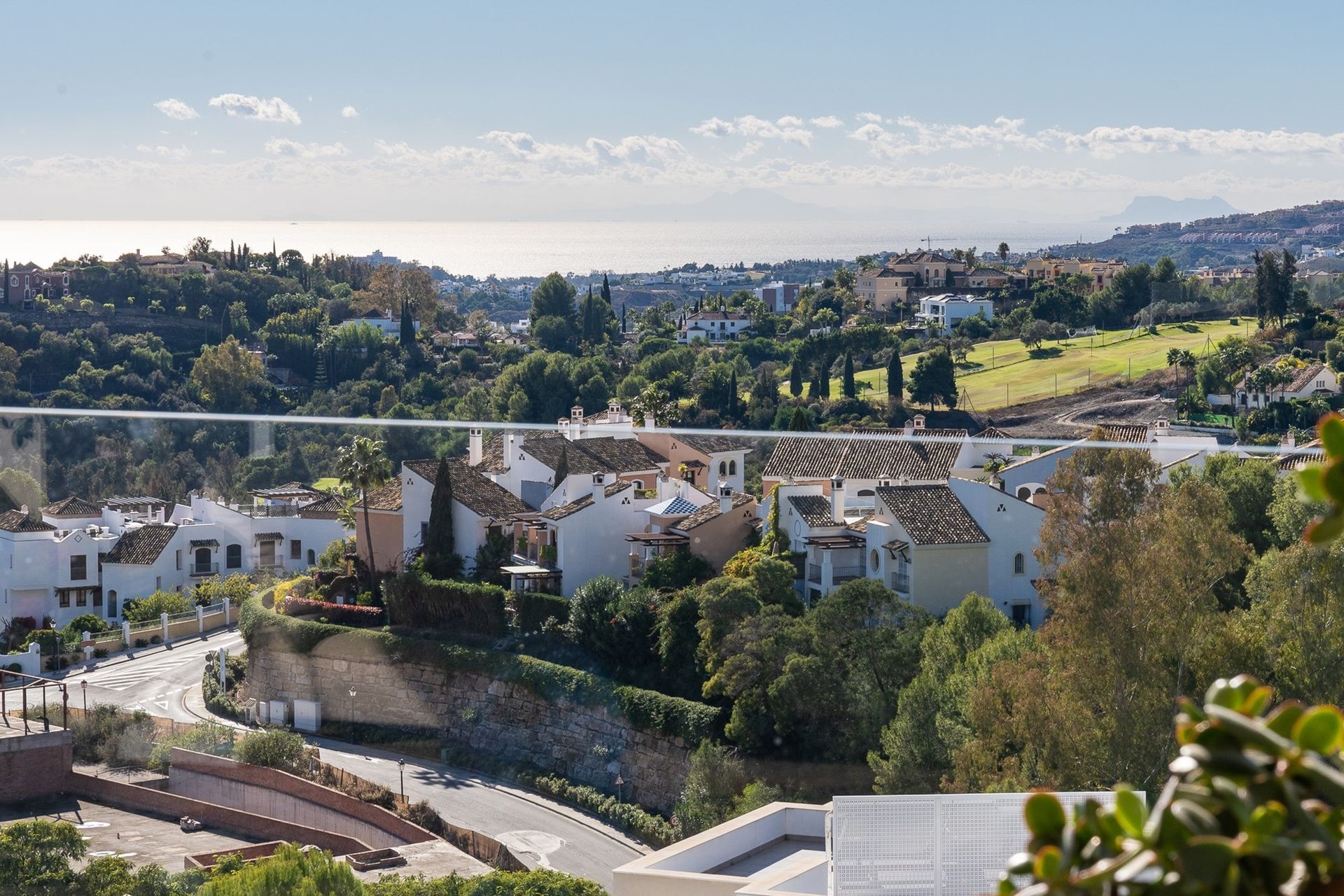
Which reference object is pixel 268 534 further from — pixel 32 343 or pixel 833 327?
pixel 833 327

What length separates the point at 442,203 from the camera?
14312mm

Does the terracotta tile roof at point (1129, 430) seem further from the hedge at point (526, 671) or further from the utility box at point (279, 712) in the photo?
the utility box at point (279, 712)

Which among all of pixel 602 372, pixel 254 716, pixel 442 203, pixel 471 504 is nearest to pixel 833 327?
pixel 602 372

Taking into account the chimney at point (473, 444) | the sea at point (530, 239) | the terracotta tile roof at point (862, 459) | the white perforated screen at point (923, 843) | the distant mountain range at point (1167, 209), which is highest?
the distant mountain range at point (1167, 209)

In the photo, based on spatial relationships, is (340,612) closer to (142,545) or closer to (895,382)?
(142,545)

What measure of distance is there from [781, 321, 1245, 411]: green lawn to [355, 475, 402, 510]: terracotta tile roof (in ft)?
10.7

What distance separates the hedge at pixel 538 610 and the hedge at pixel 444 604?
11cm

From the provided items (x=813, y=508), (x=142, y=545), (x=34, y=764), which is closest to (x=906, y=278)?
(x=813, y=508)

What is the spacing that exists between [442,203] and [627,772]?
739 centimetres

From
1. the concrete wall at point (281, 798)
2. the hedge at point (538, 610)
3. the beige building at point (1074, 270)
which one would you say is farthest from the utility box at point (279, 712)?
the beige building at point (1074, 270)

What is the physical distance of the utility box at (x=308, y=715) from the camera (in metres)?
9.77

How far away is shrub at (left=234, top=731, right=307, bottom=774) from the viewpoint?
8672mm

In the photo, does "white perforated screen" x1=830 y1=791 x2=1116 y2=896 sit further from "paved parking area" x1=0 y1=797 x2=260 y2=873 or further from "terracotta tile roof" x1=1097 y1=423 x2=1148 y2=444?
"paved parking area" x1=0 y1=797 x2=260 y2=873

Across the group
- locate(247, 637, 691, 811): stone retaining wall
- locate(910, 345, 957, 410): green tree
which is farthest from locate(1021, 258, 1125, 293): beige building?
locate(247, 637, 691, 811): stone retaining wall
